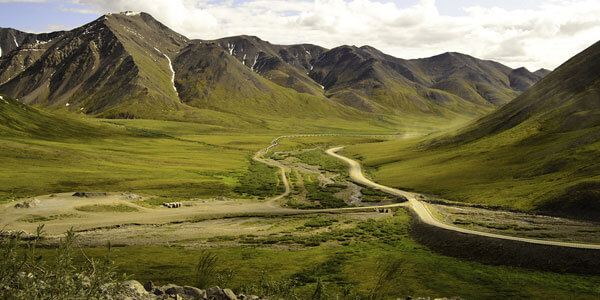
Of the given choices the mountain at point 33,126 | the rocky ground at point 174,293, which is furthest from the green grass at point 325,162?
the mountain at point 33,126

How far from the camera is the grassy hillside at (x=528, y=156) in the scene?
74.3 metres

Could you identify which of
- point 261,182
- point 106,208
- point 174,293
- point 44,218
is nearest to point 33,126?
point 261,182

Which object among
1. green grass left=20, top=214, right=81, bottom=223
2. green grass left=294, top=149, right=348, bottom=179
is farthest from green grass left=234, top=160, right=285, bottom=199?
green grass left=20, top=214, right=81, bottom=223

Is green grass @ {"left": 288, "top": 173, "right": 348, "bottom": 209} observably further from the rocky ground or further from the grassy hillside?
the rocky ground

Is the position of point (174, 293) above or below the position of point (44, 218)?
above

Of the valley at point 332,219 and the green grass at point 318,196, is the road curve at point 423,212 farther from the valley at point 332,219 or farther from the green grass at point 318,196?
the green grass at point 318,196

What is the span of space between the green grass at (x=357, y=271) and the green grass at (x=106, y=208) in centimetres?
2294

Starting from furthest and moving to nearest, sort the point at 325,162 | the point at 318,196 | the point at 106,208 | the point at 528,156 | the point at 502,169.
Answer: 1. the point at 325,162
2. the point at 528,156
3. the point at 502,169
4. the point at 318,196
5. the point at 106,208

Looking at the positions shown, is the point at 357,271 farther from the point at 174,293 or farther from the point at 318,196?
the point at 318,196

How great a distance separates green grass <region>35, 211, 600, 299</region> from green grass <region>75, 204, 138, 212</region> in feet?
75.3

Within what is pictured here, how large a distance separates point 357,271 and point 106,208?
5127 cm

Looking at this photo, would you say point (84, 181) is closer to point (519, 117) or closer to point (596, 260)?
point (596, 260)

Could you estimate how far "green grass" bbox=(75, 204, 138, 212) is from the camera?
66812mm

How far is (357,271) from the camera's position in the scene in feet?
134
